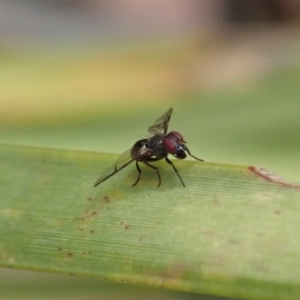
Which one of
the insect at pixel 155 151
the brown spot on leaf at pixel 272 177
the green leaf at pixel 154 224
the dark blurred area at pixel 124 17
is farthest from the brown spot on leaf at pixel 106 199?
the dark blurred area at pixel 124 17

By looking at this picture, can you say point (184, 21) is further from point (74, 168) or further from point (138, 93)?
point (74, 168)

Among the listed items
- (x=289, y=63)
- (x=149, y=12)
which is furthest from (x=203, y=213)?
(x=149, y=12)

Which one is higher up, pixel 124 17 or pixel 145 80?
pixel 124 17

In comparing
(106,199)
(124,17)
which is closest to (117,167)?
(106,199)

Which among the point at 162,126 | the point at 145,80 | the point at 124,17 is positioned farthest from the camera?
the point at 124,17

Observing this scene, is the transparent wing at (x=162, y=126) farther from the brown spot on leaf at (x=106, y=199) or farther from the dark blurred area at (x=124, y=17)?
the dark blurred area at (x=124, y=17)

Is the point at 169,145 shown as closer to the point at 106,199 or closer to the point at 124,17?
the point at 106,199

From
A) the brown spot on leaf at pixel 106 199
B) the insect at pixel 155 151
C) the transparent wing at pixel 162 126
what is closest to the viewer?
the brown spot on leaf at pixel 106 199
